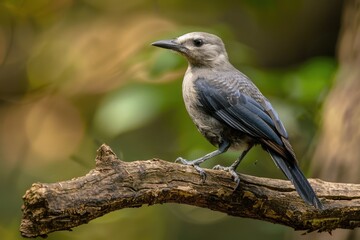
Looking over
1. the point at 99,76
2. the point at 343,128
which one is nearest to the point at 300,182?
the point at 343,128

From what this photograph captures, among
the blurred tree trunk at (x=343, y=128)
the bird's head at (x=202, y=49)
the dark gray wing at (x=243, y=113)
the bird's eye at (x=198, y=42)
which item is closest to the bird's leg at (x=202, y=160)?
the dark gray wing at (x=243, y=113)

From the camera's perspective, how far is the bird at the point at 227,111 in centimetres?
450

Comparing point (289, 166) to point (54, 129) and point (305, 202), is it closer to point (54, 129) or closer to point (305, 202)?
point (305, 202)

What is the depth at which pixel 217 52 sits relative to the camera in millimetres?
5387

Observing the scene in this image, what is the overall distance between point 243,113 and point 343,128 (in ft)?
5.10

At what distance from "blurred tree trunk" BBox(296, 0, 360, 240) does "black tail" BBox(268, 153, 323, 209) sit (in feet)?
4.53

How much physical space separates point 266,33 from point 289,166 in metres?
2.97

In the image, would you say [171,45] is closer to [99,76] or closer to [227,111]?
[227,111]

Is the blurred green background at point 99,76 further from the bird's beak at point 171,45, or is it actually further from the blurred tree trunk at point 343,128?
the bird's beak at point 171,45

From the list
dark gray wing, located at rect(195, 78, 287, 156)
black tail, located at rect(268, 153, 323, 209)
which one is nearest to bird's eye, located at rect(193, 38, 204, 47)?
dark gray wing, located at rect(195, 78, 287, 156)

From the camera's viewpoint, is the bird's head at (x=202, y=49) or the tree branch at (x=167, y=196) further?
the bird's head at (x=202, y=49)

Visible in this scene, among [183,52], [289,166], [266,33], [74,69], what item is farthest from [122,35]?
[289,166]

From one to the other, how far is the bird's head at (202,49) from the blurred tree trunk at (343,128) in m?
1.16

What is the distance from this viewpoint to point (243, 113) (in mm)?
4668
